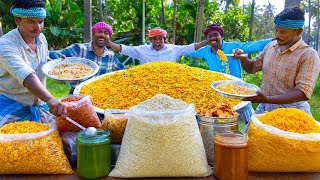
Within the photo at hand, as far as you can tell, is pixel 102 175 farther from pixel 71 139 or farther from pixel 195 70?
pixel 195 70

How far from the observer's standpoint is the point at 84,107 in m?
1.61

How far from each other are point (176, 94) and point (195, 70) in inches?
23.3

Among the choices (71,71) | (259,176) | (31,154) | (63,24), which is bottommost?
(259,176)

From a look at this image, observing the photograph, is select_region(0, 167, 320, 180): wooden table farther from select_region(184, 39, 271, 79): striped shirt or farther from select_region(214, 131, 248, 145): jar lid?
select_region(184, 39, 271, 79): striped shirt

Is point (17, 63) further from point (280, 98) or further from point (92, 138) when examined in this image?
point (280, 98)

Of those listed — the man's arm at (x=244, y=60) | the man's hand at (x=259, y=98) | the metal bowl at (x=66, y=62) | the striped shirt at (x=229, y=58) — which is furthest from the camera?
the striped shirt at (x=229, y=58)

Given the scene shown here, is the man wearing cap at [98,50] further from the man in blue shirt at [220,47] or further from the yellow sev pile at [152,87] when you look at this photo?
the man in blue shirt at [220,47]

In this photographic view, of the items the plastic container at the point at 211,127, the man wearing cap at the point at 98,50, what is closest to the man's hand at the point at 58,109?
the plastic container at the point at 211,127

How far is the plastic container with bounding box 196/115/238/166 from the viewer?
151cm

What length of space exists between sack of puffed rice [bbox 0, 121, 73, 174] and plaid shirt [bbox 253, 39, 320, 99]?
1483 mm

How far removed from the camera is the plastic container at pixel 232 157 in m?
1.34

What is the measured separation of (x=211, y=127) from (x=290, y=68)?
942 mm

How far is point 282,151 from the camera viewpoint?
143cm

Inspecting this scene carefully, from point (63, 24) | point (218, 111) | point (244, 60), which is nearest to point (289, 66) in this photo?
point (244, 60)
